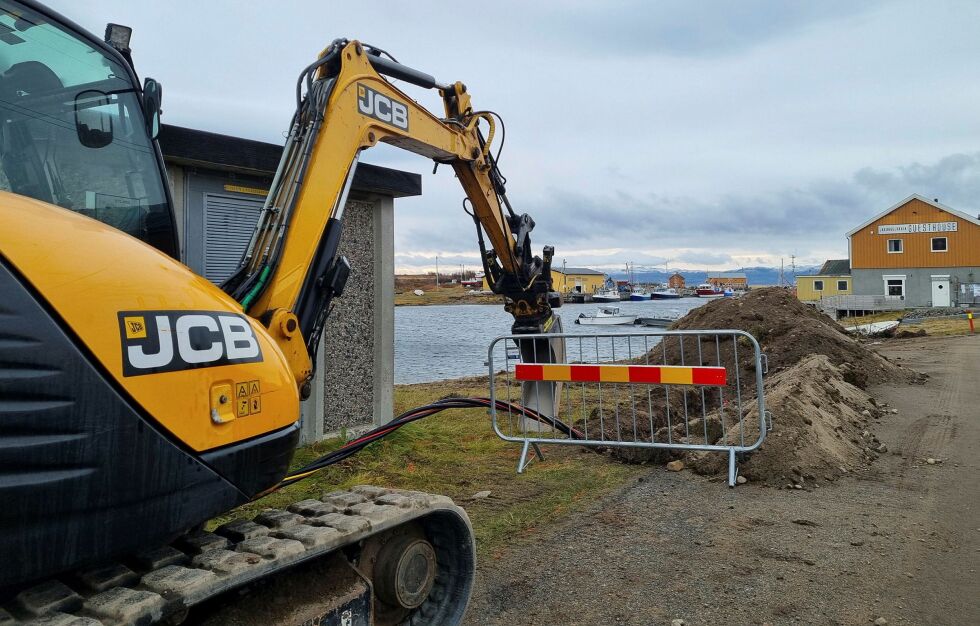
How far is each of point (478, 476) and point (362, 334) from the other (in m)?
2.30

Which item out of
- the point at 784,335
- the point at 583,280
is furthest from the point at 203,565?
the point at 583,280

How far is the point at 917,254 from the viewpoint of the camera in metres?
42.7

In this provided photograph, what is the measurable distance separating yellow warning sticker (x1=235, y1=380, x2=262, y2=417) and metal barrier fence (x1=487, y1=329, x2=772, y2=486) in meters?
3.94

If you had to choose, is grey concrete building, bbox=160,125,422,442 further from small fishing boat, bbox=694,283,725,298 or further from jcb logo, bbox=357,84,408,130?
small fishing boat, bbox=694,283,725,298

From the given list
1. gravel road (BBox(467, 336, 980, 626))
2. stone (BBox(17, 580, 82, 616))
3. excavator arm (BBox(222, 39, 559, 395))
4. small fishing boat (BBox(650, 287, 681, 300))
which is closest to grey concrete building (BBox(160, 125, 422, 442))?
excavator arm (BBox(222, 39, 559, 395))

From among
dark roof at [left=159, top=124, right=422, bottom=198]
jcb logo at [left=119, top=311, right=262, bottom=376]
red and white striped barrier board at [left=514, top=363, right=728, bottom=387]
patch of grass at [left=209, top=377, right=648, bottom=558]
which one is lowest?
patch of grass at [left=209, top=377, right=648, bottom=558]

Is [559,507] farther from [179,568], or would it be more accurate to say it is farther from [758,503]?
[179,568]

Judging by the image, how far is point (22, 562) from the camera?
170 centimetres

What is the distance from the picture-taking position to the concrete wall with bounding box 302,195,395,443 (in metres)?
7.33

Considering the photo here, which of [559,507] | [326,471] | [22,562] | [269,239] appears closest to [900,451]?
[559,507]

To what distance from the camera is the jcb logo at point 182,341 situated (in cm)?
194

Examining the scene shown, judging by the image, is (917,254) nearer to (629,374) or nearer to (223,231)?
(629,374)

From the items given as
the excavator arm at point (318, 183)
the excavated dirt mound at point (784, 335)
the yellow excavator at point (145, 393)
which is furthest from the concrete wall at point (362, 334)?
the excavated dirt mound at point (784, 335)

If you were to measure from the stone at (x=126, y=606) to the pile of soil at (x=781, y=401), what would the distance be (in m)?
5.12
